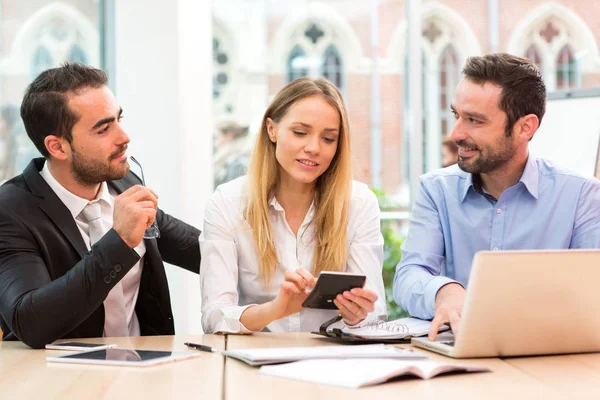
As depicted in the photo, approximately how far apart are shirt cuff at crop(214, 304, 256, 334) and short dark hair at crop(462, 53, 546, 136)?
1.04m

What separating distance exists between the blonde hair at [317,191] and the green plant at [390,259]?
3260 millimetres

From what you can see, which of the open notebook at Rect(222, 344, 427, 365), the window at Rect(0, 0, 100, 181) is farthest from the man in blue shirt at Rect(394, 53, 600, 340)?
the window at Rect(0, 0, 100, 181)

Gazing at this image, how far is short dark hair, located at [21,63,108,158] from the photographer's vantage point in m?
2.62

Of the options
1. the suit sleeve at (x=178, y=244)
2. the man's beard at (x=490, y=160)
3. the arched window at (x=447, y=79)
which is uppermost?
the arched window at (x=447, y=79)

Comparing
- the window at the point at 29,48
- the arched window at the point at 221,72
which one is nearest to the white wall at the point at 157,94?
the window at the point at 29,48

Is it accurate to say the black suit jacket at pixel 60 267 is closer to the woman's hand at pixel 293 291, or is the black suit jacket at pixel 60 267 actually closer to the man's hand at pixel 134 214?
the man's hand at pixel 134 214

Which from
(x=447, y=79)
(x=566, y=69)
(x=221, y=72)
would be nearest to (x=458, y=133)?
(x=221, y=72)

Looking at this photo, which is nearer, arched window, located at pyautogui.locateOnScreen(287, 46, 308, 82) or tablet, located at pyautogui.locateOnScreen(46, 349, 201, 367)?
tablet, located at pyautogui.locateOnScreen(46, 349, 201, 367)

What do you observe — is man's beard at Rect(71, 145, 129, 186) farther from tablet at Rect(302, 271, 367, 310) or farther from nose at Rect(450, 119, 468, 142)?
nose at Rect(450, 119, 468, 142)

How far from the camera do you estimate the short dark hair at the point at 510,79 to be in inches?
103

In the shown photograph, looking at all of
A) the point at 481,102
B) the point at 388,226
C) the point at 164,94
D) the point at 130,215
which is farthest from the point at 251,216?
the point at 388,226

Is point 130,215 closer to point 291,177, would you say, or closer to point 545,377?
point 291,177

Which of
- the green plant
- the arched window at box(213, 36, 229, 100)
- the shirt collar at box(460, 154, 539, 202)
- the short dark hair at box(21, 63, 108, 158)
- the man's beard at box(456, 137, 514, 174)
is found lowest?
the green plant

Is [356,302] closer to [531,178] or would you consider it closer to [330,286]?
[330,286]
